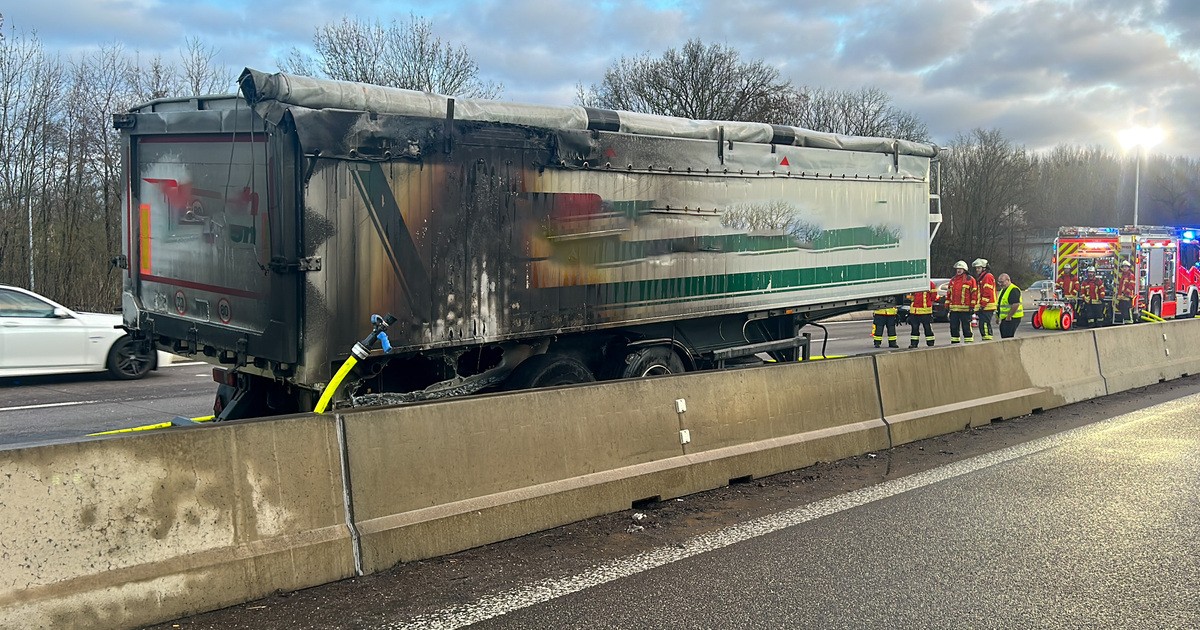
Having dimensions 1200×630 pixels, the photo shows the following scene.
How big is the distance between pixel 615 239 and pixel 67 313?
8718 millimetres

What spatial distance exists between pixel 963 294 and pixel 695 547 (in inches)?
488

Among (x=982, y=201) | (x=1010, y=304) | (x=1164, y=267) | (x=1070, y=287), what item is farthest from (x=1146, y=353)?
(x=982, y=201)

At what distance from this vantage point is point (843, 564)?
15.4 ft

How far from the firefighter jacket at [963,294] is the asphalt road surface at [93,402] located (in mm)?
4201

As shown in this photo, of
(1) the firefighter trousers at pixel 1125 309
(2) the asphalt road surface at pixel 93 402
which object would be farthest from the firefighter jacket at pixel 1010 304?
(1) the firefighter trousers at pixel 1125 309

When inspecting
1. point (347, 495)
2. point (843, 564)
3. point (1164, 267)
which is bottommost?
point (843, 564)

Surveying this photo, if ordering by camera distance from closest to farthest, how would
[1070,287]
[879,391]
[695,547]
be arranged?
[695,547], [879,391], [1070,287]

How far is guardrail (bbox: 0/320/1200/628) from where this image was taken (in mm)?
3598

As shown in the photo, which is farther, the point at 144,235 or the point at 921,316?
the point at 921,316

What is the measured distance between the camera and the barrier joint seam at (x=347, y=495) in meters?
4.40

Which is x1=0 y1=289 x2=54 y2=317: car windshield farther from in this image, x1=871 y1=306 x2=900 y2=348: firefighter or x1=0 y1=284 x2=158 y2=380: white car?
x1=871 y1=306 x2=900 y2=348: firefighter

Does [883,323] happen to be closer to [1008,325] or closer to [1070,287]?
[1008,325]

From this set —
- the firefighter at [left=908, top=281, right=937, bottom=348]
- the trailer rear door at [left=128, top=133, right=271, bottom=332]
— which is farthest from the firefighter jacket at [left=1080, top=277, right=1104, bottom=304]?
the trailer rear door at [left=128, top=133, right=271, bottom=332]

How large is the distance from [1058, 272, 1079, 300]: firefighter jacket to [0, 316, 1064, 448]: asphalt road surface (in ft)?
54.0
